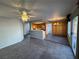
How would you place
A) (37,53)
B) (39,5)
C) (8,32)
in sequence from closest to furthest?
(39,5)
(37,53)
(8,32)

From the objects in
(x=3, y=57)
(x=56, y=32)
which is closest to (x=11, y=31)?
(x=3, y=57)

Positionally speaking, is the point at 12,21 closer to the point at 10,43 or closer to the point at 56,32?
the point at 10,43

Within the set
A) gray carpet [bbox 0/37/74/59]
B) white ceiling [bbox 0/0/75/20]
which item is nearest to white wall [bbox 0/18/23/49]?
gray carpet [bbox 0/37/74/59]

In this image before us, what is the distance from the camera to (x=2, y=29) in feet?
15.8

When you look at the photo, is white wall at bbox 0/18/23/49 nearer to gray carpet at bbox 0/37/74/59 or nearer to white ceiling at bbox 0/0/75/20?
gray carpet at bbox 0/37/74/59

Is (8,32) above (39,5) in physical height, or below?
below

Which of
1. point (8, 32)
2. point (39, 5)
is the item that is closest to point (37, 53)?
point (39, 5)

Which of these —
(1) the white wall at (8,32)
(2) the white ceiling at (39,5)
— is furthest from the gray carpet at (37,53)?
Answer: (2) the white ceiling at (39,5)

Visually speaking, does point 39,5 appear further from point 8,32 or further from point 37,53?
point 8,32

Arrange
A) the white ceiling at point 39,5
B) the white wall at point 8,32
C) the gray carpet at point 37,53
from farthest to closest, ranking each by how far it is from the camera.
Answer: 1. the white wall at point 8,32
2. the gray carpet at point 37,53
3. the white ceiling at point 39,5

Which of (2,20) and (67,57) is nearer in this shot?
(67,57)

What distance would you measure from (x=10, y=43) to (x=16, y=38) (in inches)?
34.2

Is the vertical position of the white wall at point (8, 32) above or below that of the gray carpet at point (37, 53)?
above

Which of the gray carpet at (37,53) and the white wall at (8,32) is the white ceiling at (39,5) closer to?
the white wall at (8,32)
